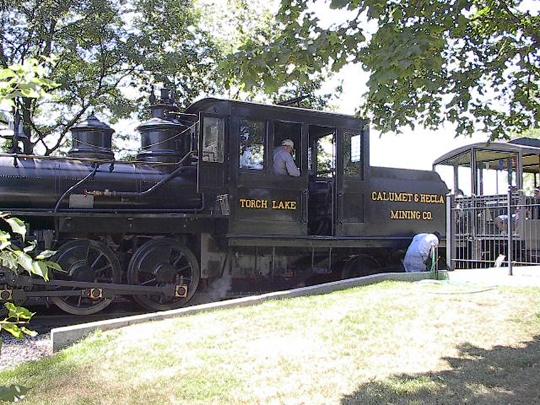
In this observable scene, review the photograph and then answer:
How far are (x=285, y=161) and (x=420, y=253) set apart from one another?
2.87 m

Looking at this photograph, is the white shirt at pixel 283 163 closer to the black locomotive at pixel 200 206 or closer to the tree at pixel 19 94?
the black locomotive at pixel 200 206

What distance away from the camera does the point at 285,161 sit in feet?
27.9

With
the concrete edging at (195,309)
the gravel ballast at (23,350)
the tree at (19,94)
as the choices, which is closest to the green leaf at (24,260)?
the tree at (19,94)

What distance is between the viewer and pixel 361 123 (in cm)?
913

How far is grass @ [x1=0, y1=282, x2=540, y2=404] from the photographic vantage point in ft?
12.8

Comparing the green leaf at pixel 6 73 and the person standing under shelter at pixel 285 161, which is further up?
the person standing under shelter at pixel 285 161

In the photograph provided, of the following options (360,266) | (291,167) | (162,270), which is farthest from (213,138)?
(360,266)

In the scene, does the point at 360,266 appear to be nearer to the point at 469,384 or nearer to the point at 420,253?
the point at 420,253

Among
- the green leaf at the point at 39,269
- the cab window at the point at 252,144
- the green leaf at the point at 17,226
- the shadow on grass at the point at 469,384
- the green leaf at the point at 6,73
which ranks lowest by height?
the shadow on grass at the point at 469,384

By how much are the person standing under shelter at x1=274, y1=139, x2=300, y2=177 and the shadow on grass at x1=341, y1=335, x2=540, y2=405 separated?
4.51 metres

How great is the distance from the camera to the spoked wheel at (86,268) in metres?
7.37

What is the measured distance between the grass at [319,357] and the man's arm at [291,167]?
8.06ft

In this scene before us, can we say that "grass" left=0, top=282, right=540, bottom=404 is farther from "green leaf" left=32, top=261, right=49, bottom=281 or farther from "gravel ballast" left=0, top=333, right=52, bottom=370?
"green leaf" left=32, top=261, right=49, bottom=281

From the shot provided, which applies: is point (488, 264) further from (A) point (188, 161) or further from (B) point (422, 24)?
(B) point (422, 24)
